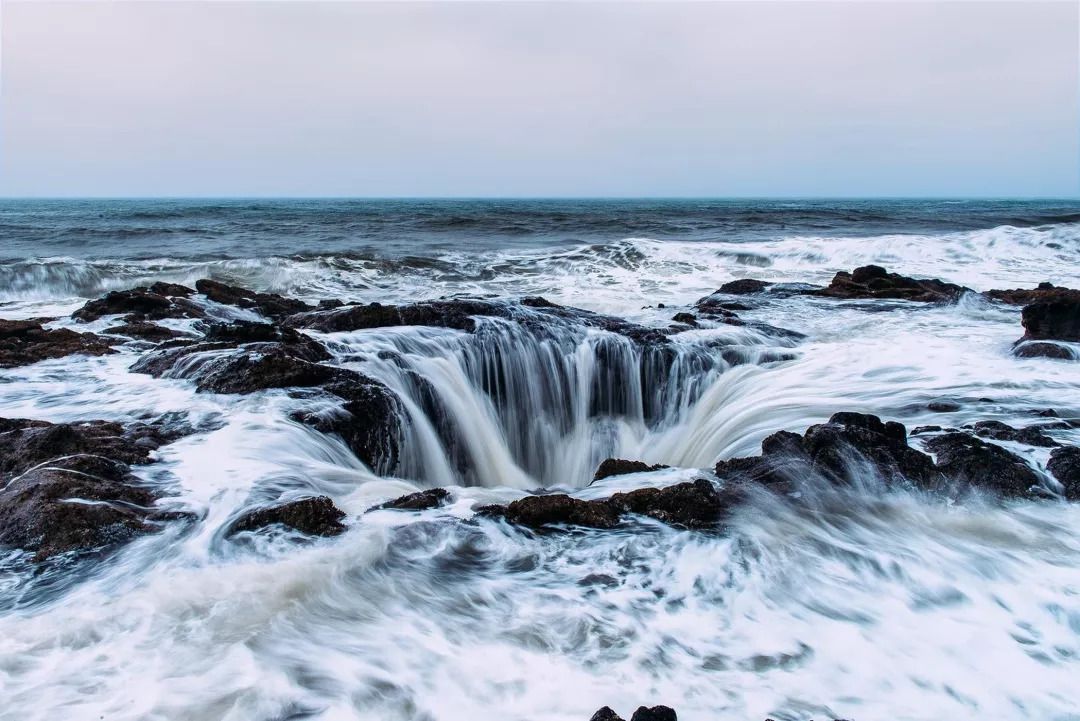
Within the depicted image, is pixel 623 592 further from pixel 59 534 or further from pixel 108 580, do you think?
pixel 59 534

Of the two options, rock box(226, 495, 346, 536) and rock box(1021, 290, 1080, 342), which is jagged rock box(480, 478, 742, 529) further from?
rock box(1021, 290, 1080, 342)

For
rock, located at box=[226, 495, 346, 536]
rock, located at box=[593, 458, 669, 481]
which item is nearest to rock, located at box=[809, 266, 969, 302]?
rock, located at box=[593, 458, 669, 481]

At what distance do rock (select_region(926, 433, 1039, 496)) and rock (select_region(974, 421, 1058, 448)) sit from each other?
0.41 m

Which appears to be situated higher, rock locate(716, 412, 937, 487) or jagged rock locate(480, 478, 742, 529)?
rock locate(716, 412, 937, 487)

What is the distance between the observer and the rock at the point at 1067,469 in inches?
172

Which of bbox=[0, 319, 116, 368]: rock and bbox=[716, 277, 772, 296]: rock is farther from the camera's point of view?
bbox=[716, 277, 772, 296]: rock

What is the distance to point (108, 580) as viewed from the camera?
3.32m

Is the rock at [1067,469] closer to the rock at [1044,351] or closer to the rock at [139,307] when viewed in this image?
the rock at [1044,351]

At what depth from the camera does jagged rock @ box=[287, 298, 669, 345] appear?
8.16 metres

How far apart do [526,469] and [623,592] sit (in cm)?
351

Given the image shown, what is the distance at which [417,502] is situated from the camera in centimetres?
428

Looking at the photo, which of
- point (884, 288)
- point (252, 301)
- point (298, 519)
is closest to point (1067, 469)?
point (298, 519)

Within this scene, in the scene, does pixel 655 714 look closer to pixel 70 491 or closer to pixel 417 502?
pixel 417 502

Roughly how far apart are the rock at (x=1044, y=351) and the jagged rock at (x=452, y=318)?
4059mm
